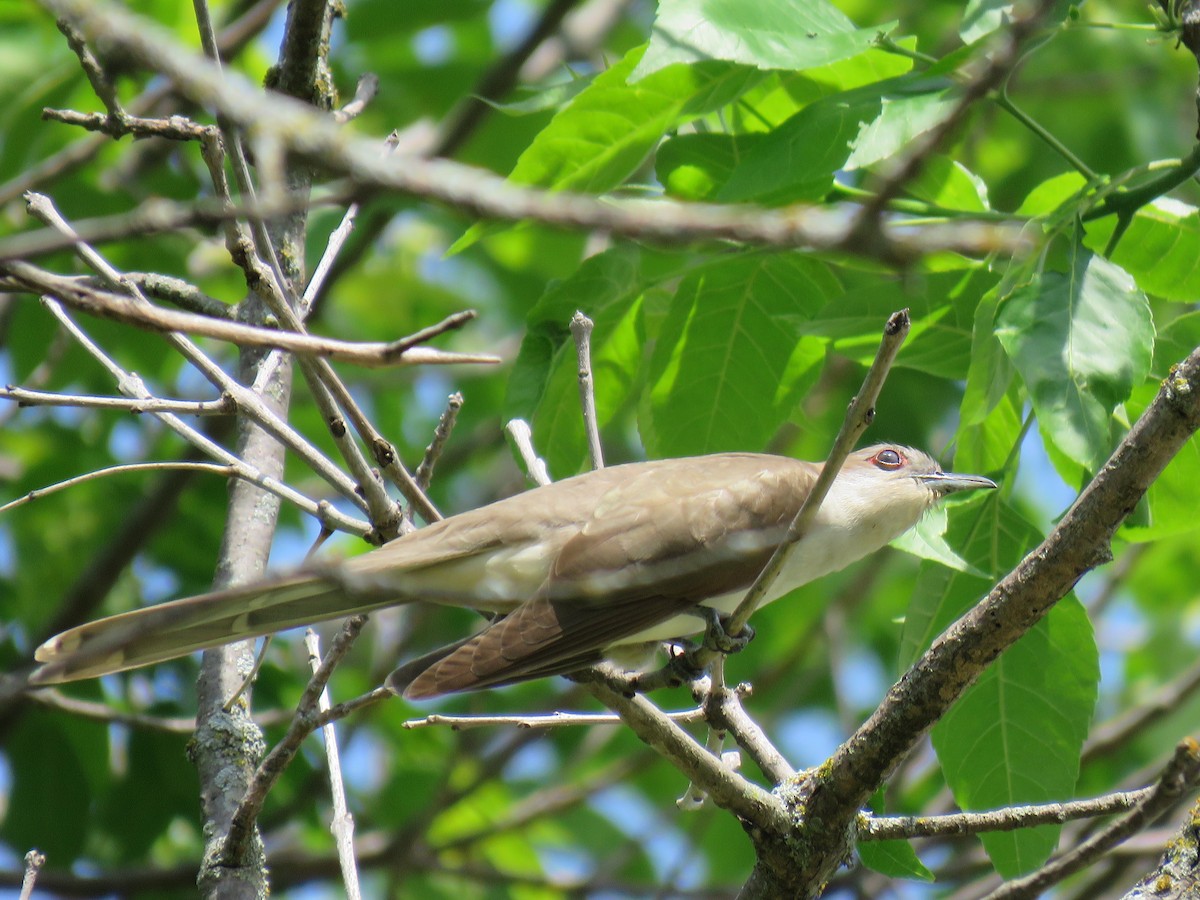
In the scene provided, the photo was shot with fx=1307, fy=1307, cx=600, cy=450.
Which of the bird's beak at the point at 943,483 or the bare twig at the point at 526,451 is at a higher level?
the bare twig at the point at 526,451

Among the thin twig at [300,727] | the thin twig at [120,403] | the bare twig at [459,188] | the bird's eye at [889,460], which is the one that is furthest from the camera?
the bird's eye at [889,460]

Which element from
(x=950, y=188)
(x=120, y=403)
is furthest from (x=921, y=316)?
(x=120, y=403)

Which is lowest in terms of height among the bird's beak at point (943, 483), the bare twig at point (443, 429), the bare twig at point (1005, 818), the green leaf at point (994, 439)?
the bare twig at point (1005, 818)

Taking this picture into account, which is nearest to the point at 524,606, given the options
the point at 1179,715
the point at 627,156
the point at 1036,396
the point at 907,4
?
the point at 627,156

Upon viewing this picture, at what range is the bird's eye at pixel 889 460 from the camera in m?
4.64

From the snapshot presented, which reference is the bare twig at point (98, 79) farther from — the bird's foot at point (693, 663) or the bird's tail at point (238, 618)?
the bird's foot at point (693, 663)

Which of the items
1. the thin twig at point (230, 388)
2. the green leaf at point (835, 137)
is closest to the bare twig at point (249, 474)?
the thin twig at point (230, 388)

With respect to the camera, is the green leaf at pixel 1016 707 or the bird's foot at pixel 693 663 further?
the green leaf at pixel 1016 707

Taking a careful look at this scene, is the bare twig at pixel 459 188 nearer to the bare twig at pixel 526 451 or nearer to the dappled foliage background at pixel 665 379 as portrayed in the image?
the dappled foliage background at pixel 665 379

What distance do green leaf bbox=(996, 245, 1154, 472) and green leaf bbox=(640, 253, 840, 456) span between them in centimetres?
97

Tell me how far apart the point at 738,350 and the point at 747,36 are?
99cm

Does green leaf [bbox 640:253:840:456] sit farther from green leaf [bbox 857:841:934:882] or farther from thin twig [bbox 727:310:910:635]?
green leaf [bbox 857:841:934:882]

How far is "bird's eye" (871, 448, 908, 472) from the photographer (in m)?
4.64

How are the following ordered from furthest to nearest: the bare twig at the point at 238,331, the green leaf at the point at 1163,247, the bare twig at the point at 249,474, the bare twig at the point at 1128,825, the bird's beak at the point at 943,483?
the bird's beak at the point at 943,483 → the green leaf at the point at 1163,247 → the bare twig at the point at 249,474 → the bare twig at the point at 1128,825 → the bare twig at the point at 238,331
